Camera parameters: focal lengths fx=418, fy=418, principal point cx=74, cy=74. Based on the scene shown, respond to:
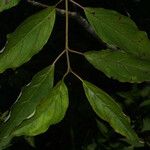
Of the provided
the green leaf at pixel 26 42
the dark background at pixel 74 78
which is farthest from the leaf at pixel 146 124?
the green leaf at pixel 26 42

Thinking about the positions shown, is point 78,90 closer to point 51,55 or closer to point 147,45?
point 51,55

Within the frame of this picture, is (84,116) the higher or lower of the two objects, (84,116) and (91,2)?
the lower

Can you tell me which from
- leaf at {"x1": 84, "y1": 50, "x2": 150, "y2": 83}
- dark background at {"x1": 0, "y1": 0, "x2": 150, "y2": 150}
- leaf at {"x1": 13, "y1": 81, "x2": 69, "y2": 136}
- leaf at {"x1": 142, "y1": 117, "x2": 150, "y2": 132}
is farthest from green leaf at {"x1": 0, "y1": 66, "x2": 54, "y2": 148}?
leaf at {"x1": 142, "y1": 117, "x2": 150, "y2": 132}

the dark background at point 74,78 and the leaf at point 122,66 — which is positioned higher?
the leaf at point 122,66

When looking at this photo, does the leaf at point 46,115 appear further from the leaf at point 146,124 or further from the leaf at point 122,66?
the leaf at point 146,124

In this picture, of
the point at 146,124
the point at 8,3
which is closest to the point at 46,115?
the point at 8,3

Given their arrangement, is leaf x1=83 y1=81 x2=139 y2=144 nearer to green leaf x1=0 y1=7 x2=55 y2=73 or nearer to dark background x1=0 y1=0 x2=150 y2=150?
green leaf x1=0 y1=7 x2=55 y2=73

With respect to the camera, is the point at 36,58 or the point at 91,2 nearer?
the point at 91,2

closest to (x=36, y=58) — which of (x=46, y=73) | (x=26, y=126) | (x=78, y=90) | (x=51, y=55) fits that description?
(x=51, y=55)
